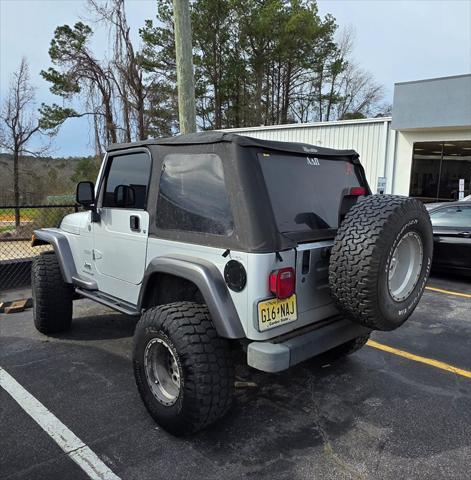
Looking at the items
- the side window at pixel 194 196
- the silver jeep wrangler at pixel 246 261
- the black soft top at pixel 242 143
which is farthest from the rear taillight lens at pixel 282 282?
the black soft top at pixel 242 143

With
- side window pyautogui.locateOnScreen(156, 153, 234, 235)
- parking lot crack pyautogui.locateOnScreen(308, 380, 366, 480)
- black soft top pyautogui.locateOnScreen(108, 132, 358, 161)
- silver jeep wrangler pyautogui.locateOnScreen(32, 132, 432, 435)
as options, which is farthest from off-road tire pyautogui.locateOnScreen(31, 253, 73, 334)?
parking lot crack pyautogui.locateOnScreen(308, 380, 366, 480)

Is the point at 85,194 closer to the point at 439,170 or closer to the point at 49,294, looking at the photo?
the point at 49,294

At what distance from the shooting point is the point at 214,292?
262 centimetres

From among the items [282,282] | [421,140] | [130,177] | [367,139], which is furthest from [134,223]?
[367,139]

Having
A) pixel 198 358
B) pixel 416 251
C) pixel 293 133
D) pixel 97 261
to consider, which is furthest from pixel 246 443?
pixel 293 133

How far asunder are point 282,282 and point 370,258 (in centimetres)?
53

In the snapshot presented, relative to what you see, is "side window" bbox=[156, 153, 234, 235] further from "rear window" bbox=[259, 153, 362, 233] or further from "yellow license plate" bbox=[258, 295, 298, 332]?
"yellow license plate" bbox=[258, 295, 298, 332]

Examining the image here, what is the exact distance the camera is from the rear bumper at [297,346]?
253cm

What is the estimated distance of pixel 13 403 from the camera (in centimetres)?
323

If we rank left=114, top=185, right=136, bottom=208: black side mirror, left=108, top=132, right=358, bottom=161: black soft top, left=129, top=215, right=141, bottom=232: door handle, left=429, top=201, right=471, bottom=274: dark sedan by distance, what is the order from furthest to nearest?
left=429, top=201, right=471, bottom=274: dark sedan, left=114, top=185, right=136, bottom=208: black side mirror, left=129, top=215, right=141, bottom=232: door handle, left=108, top=132, right=358, bottom=161: black soft top

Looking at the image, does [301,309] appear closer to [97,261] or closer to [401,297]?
[401,297]

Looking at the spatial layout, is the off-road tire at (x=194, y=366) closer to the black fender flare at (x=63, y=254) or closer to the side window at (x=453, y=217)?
the black fender flare at (x=63, y=254)

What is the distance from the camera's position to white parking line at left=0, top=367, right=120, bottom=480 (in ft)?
8.14

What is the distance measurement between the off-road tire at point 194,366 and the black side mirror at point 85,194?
159 centimetres
